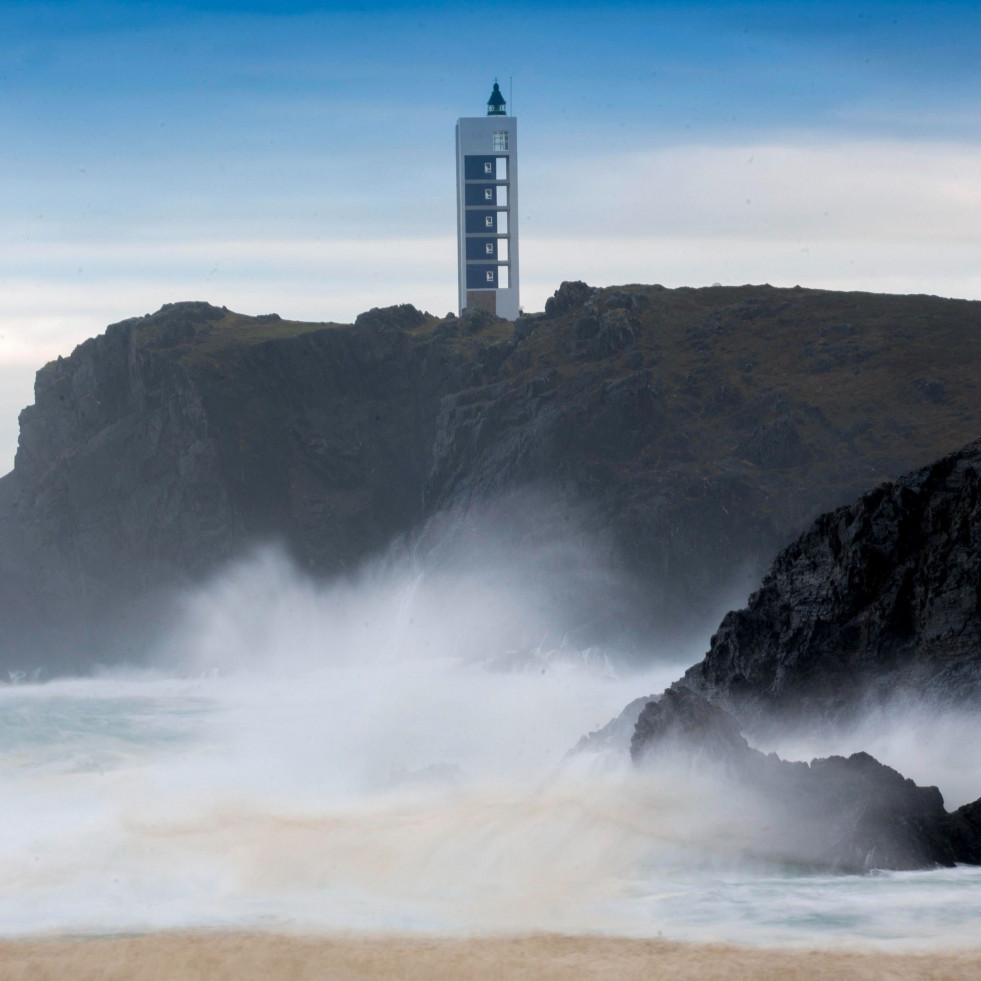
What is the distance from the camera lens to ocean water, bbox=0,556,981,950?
20.1m

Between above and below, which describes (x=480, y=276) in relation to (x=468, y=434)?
above

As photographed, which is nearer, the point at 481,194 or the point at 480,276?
the point at 481,194

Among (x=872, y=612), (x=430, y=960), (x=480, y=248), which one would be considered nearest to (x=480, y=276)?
(x=480, y=248)

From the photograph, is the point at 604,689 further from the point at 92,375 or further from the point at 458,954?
the point at 92,375

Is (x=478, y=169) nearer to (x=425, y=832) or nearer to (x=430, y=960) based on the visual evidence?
(x=425, y=832)

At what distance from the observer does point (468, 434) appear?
253ft

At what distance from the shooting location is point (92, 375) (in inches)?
3447

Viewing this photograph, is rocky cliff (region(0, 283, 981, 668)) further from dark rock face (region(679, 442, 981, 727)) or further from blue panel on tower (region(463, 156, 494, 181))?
dark rock face (region(679, 442, 981, 727))

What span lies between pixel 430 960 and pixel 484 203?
9022 centimetres

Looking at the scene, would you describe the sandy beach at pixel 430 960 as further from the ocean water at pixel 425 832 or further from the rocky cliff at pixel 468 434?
the rocky cliff at pixel 468 434

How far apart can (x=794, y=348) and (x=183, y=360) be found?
3805 centimetres

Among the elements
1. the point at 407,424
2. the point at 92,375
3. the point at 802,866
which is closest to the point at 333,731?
the point at 802,866

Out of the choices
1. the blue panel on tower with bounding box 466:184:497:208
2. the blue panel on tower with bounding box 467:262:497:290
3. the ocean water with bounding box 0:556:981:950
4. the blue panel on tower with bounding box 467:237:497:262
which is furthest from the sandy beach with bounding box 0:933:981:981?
the blue panel on tower with bounding box 466:184:497:208

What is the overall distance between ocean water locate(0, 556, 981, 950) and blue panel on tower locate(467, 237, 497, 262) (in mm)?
54483
